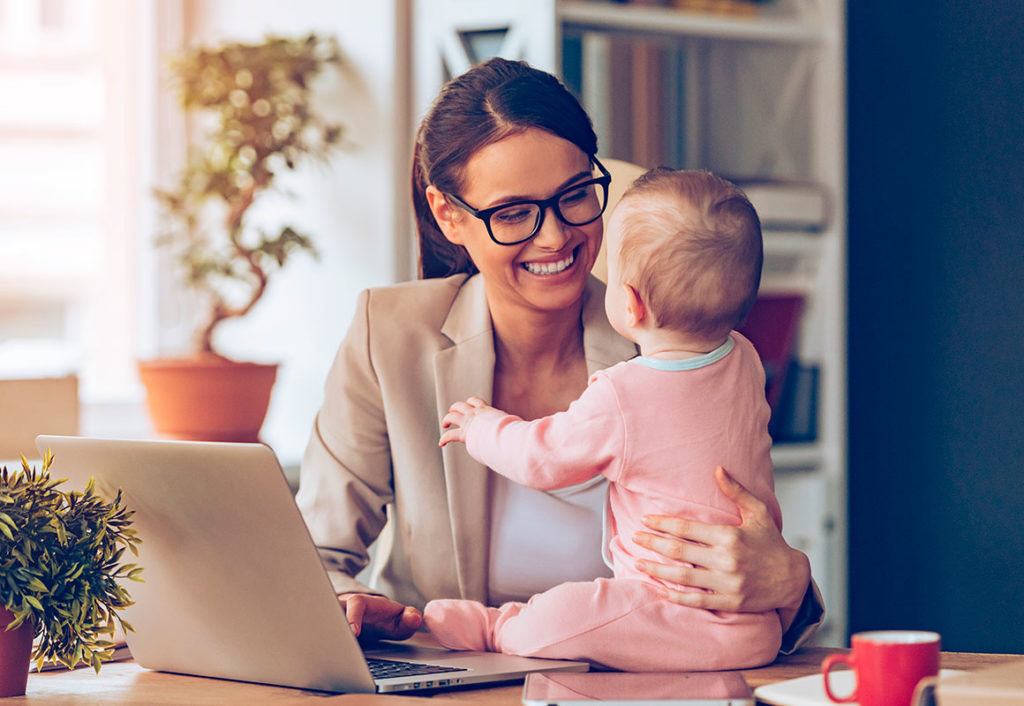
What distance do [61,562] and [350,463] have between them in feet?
1.86

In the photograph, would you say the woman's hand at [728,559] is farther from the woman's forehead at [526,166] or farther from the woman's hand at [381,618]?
the woman's forehead at [526,166]

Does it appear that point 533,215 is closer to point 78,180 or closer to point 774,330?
point 774,330

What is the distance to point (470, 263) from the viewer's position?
1.85m

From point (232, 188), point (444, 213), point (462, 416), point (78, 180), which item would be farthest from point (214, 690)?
point (78, 180)

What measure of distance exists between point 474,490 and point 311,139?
1605mm

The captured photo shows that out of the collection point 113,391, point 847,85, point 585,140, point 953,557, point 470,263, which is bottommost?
point 953,557

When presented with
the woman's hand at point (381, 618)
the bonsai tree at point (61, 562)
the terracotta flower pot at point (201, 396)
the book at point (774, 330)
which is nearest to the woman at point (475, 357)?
the woman's hand at point (381, 618)

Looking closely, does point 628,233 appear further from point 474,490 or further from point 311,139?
point 311,139

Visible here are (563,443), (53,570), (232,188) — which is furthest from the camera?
(232,188)

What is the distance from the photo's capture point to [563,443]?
1.26 m

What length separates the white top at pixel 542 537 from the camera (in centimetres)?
166

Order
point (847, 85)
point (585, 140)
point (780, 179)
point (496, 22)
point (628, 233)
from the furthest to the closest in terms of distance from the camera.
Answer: point (847, 85), point (780, 179), point (496, 22), point (585, 140), point (628, 233)

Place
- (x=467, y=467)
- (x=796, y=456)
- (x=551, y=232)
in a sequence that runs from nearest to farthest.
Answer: (x=551, y=232), (x=467, y=467), (x=796, y=456)

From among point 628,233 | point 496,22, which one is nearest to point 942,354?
point 496,22
